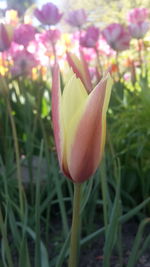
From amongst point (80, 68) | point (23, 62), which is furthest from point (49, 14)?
point (80, 68)

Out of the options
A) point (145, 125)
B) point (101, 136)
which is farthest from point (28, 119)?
point (101, 136)

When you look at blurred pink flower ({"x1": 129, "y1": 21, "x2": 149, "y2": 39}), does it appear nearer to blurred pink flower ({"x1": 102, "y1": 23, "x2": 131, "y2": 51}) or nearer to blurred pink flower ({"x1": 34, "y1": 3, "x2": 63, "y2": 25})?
blurred pink flower ({"x1": 102, "y1": 23, "x2": 131, "y2": 51})

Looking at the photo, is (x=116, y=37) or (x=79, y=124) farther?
(x=116, y=37)

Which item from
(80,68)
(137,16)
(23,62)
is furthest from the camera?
(137,16)

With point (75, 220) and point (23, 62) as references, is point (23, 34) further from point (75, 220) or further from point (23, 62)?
point (75, 220)

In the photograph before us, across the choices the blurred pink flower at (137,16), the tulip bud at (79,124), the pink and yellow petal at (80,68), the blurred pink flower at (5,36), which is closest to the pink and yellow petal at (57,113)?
the tulip bud at (79,124)

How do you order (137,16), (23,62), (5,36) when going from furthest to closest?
(137,16)
(23,62)
(5,36)
